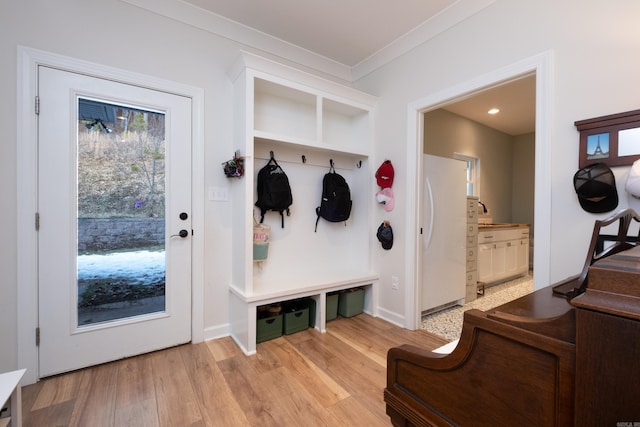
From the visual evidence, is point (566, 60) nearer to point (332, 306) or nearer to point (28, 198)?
point (332, 306)

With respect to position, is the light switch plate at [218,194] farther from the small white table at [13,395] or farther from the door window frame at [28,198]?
the small white table at [13,395]

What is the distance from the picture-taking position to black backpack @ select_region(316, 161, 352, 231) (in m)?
2.82

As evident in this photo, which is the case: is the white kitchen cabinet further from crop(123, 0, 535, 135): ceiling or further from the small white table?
the small white table

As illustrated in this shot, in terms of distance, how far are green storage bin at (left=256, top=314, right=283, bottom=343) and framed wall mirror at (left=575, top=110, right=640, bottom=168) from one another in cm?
235

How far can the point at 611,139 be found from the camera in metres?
1.49

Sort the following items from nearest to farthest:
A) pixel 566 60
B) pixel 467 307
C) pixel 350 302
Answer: pixel 566 60, pixel 350 302, pixel 467 307

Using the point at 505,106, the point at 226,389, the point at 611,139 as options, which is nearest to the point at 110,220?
the point at 226,389

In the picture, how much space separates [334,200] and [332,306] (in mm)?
1064

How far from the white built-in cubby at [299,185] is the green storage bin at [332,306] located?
0.71 feet

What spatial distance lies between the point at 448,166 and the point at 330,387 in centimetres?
245

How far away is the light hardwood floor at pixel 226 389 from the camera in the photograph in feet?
4.86

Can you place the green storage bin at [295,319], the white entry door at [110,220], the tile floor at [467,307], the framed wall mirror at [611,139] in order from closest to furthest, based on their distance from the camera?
1. the framed wall mirror at [611,139]
2. the white entry door at [110,220]
3. the green storage bin at [295,319]
4. the tile floor at [467,307]

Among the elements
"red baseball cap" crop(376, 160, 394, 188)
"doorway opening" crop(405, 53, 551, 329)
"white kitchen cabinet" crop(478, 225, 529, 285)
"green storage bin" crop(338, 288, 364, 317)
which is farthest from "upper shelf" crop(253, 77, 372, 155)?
"white kitchen cabinet" crop(478, 225, 529, 285)

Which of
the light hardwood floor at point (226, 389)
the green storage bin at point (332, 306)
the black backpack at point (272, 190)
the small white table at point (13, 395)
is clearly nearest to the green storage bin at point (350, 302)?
the green storage bin at point (332, 306)
